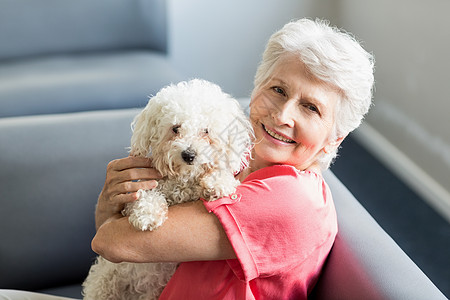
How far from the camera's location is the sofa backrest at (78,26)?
3057 mm

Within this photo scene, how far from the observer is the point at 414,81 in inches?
109

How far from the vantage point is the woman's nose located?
3.92ft

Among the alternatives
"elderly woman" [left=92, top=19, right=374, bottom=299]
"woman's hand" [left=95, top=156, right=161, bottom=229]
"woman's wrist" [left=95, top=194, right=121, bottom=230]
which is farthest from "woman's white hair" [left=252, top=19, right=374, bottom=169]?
"woman's wrist" [left=95, top=194, right=121, bottom=230]

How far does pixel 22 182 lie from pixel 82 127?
0.87ft

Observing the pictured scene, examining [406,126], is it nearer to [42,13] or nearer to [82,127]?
[82,127]

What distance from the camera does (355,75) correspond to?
3.86ft

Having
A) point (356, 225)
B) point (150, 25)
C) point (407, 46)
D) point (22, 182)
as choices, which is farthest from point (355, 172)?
point (22, 182)

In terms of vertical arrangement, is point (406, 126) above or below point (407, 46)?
below

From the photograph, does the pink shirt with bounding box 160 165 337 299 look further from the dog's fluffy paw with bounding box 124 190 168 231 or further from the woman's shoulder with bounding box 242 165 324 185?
the dog's fluffy paw with bounding box 124 190 168 231

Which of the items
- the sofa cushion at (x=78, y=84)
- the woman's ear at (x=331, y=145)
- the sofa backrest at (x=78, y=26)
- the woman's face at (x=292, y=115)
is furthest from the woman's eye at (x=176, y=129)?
the sofa backrest at (x=78, y=26)

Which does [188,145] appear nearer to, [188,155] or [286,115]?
[188,155]

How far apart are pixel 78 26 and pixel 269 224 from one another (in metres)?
2.52

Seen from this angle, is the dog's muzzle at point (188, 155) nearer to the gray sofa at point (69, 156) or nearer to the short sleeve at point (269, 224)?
the short sleeve at point (269, 224)

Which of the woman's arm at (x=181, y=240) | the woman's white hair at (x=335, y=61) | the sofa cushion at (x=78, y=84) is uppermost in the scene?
the woman's white hair at (x=335, y=61)
